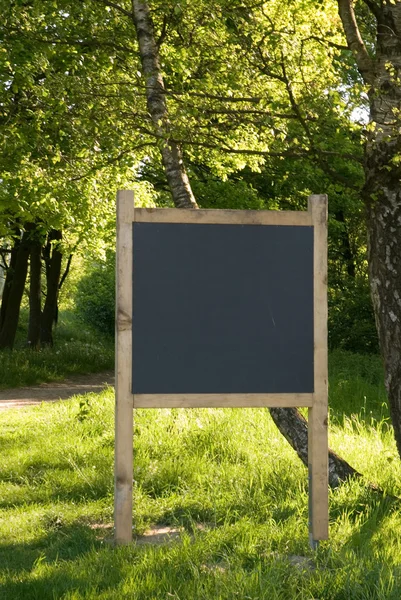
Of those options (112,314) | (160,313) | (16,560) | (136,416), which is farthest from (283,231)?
(112,314)

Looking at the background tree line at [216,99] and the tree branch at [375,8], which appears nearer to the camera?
the background tree line at [216,99]

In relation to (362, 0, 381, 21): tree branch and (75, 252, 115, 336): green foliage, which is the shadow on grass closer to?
(362, 0, 381, 21): tree branch

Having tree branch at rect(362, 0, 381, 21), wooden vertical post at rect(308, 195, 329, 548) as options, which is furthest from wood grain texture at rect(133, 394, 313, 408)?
tree branch at rect(362, 0, 381, 21)

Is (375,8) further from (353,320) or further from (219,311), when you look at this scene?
(353,320)

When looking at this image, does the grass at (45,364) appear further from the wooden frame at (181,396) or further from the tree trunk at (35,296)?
the wooden frame at (181,396)

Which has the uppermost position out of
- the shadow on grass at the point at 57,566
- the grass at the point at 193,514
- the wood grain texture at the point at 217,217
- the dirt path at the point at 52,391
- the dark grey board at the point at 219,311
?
the wood grain texture at the point at 217,217

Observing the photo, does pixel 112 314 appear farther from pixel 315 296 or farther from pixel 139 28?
pixel 315 296

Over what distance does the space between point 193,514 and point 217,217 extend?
2640mm

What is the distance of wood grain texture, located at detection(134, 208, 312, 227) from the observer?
628 centimetres

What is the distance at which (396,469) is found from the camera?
27.2 ft

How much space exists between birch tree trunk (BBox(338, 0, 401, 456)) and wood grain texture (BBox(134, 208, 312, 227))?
1.16 m

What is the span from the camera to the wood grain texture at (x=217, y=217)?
628 cm

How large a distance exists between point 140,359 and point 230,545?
1512 mm

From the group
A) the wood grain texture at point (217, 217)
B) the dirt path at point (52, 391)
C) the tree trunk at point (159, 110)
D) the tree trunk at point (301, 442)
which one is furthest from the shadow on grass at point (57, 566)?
the dirt path at point (52, 391)
